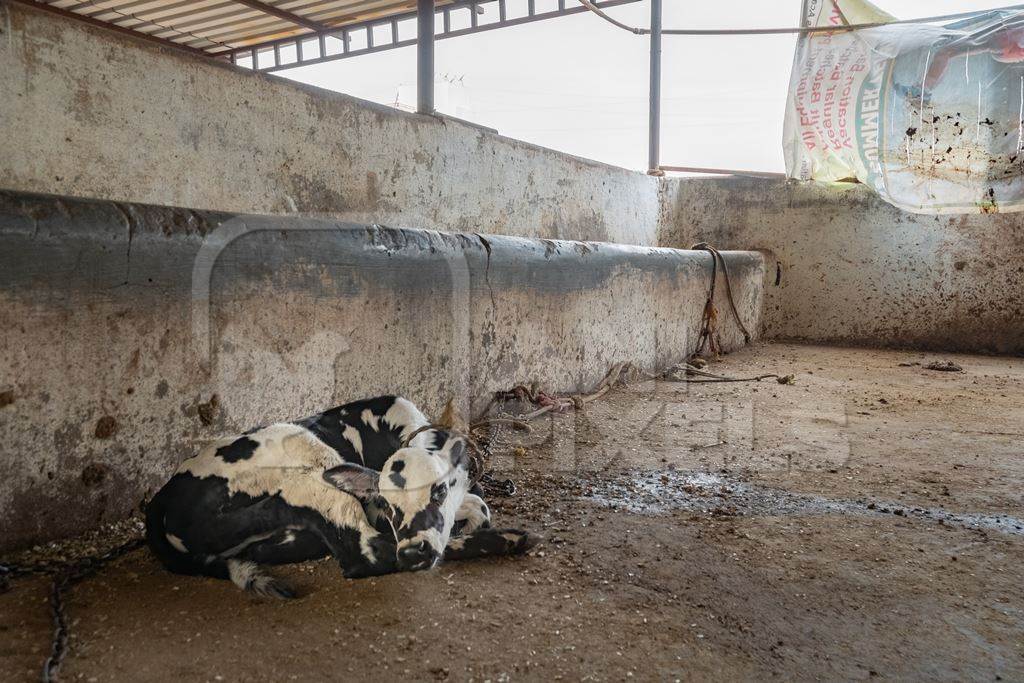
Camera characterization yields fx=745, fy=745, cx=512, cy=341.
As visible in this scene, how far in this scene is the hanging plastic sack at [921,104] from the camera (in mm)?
5324

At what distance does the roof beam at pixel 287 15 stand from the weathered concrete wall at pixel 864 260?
3595 millimetres

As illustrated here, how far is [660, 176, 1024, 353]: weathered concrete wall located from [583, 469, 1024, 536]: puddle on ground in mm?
4499

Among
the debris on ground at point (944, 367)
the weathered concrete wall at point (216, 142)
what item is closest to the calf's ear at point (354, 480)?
the weathered concrete wall at point (216, 142)

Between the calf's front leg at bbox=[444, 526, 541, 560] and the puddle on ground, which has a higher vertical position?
the calf's front leg at bbox=[444, 526, 541, 560]

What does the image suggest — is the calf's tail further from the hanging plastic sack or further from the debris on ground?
the hanging plastic sack

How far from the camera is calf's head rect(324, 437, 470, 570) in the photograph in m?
1.71

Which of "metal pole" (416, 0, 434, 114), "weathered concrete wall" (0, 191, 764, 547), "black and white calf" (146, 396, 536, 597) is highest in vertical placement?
"metal pole" (416, 0, 434, 114)

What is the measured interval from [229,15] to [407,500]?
620 centimetres

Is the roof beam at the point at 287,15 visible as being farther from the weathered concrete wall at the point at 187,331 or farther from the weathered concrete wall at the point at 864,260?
the weathered concrete wall at the point at 187,331

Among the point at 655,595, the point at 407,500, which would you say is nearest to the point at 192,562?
the point at 407,500

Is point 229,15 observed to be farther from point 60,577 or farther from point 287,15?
point 60,577

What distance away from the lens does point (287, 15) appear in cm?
656

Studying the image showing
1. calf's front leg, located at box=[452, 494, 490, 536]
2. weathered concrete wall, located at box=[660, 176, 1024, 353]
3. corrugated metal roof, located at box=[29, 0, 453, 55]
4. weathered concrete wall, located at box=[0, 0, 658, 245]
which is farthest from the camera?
corrugated metal roof, located at box=[29, 0, 453, 55]

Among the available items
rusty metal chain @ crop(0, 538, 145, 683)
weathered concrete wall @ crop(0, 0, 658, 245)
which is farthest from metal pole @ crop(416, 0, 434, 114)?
rusty metal chain @ crop(0, 538, 145, 683)
